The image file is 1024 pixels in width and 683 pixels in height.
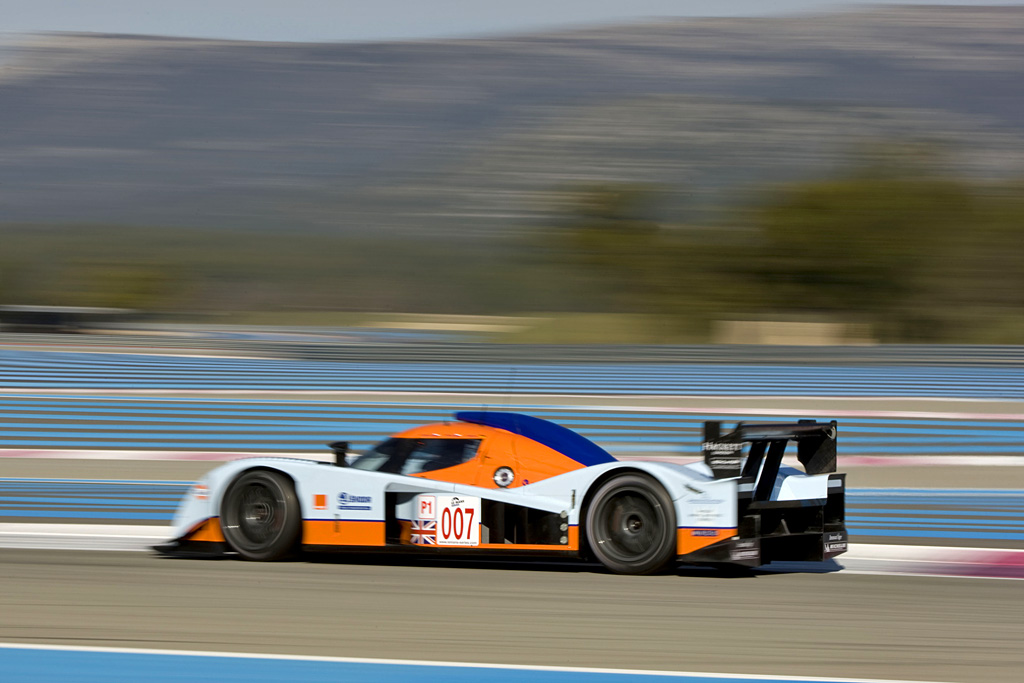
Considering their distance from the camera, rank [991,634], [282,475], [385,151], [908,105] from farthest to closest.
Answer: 1. [385,151]
2. [908,105]
3. [282,475]
4. [991,634]

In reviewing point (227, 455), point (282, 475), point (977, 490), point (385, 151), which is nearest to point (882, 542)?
point (977, 490)

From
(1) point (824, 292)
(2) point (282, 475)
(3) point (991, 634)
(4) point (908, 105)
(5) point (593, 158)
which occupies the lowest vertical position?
(3) point (991, 634)

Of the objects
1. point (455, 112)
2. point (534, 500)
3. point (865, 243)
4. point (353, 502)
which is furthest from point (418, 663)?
point (455, 112)

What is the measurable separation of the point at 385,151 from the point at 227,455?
80596mm

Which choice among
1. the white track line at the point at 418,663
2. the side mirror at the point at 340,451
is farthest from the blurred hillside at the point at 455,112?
the white track line at the point at 418,663

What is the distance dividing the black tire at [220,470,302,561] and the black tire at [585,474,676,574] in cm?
175

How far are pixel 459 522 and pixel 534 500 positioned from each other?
438mm

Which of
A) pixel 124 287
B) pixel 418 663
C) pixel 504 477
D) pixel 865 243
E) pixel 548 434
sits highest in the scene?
pixel 124 287

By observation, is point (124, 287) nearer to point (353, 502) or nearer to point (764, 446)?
point (353, 502)

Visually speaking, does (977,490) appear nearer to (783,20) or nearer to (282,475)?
(282,475)

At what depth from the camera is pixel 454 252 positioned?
65.4 m

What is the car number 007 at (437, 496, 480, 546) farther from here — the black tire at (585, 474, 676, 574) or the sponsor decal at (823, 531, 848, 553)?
the sponsor decal at (823, 531, 848, 553)

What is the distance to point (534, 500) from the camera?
266 inches

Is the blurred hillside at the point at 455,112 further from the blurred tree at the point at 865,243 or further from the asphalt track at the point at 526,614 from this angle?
the asphalt track at the point at 526,614
